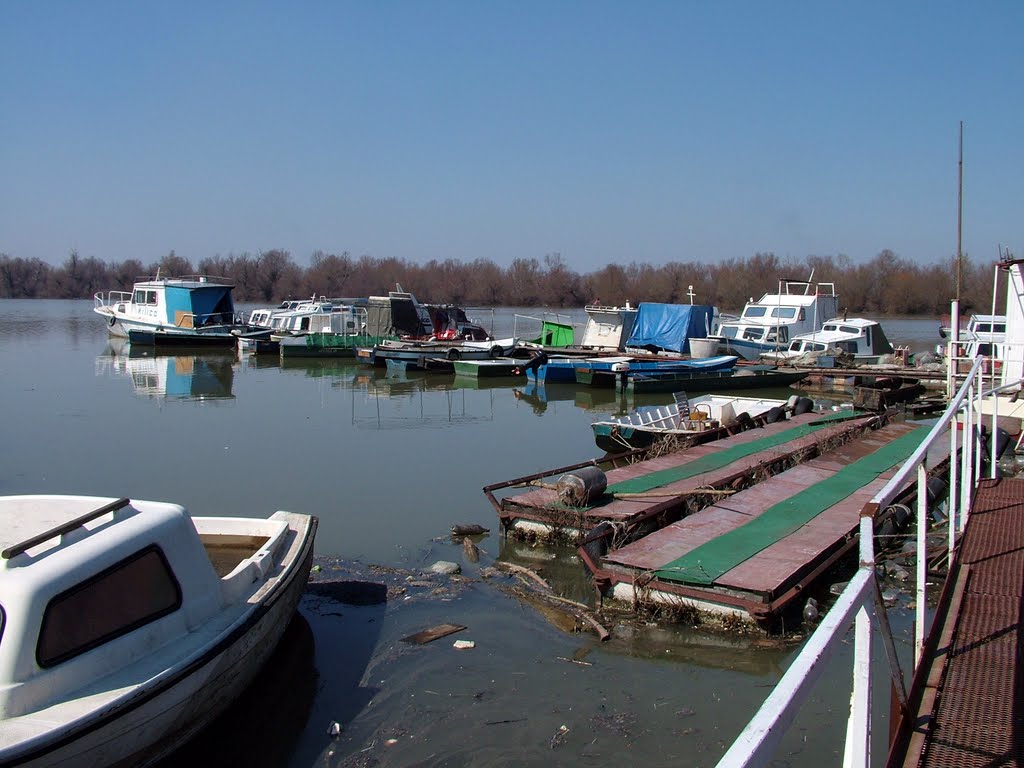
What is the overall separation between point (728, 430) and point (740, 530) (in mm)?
7606

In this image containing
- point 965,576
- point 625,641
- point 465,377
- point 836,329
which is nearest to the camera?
point 965,576

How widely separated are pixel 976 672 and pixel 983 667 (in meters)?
0.09

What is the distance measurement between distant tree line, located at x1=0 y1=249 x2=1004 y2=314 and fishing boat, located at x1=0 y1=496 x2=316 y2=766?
71181 mm

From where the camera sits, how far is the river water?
21.4ft

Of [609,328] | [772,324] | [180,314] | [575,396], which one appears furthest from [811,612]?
[180,314]

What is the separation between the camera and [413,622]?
879 cm

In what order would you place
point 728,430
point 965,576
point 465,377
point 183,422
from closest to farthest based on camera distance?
point 965,576, point 728,430, point 183,422, point 465,377

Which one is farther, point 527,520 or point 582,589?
point 527,520

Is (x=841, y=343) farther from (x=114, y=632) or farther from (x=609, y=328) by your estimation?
(x=114, y=632)

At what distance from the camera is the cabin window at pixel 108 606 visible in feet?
18.0

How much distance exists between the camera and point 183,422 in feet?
72.3

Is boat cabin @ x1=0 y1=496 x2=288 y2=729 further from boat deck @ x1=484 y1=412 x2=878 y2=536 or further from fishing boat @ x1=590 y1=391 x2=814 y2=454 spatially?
fishing boat @ x1=590 y1=391 x2=814 y2=454

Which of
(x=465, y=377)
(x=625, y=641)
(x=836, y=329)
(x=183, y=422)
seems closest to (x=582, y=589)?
(x=625, y=641)

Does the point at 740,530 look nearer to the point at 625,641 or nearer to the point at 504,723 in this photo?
the point at 625,641
